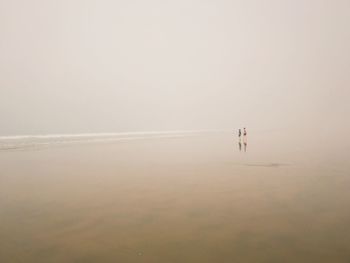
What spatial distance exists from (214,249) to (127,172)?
32.7ft

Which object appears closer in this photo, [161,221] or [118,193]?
[161,221]

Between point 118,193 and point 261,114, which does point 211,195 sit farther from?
point 261,114

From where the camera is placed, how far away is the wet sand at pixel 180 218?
536 centimetres

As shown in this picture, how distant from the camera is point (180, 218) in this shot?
24.0 ft

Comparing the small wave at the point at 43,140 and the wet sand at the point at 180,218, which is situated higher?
the wet sand at the point at 180,218

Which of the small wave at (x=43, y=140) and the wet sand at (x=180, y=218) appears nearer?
the wet sand at (x=180, y=218)

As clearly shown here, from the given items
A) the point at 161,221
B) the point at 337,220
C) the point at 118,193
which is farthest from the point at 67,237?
the point at 337,220

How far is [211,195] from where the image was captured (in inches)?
377

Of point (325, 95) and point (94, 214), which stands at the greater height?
point (325, 95)

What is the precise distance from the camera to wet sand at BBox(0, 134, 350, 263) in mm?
5363

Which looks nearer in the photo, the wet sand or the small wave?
the wet sand

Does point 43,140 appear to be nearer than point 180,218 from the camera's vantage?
No

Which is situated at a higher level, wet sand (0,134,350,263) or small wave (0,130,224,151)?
wet sand (0,134,350,263)

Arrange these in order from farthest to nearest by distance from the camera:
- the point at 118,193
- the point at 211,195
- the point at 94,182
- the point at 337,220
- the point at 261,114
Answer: the point at 261,114 < the point at 94,182 < the point at 118,193 < the point at 211,195 < the point at 337,220
